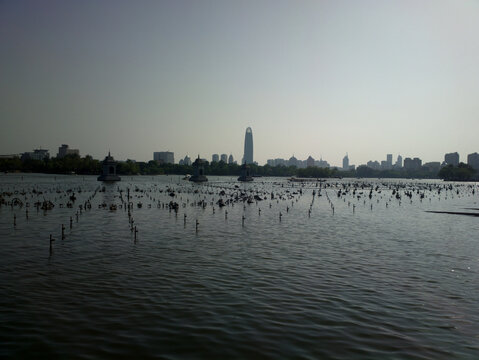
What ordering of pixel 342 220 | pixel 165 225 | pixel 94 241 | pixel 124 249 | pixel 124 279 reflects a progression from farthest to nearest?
pixel 342 220
pixel 165 225
pixel 94 241
pixel 124 249
pixel 124 279

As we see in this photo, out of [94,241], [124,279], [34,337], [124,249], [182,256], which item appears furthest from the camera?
[94,241]

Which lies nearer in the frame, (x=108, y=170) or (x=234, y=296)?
(x=234, y=296)

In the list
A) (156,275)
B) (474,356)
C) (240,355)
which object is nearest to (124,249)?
(156,275)

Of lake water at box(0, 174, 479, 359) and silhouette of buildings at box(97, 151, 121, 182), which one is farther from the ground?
silhouette of buildings at box(97, 151, 121, 182)

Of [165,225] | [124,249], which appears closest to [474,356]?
[124,249]

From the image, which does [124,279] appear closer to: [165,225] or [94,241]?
[94,241]

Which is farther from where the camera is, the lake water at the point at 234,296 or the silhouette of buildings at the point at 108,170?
the silhouette of buildings at the point at 108,170

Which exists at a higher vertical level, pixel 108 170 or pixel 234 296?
pixel 108 170

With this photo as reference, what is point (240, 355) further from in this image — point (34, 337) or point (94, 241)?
point (94, 241)

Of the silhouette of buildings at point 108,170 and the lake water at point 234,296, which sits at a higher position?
the silhouette of buildings at point 108,170

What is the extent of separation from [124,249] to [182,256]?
230 inches

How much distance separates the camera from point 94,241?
112ft

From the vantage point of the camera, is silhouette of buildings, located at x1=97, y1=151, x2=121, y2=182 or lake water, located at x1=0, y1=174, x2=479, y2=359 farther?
silhouette of buildings, located at x1=97, y1=151, x2=121, y2=182

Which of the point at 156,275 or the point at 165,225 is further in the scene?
the point at 165,225
